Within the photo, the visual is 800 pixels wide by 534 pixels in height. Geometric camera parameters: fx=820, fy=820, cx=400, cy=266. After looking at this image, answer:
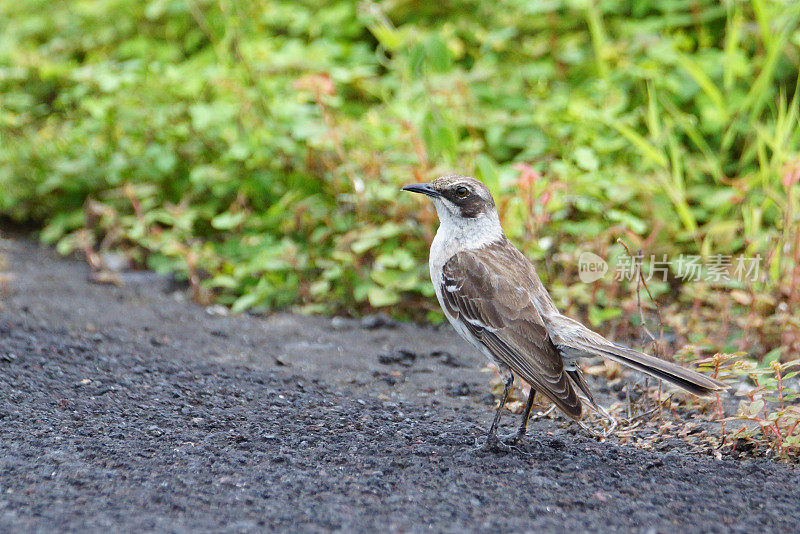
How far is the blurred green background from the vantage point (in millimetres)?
5961

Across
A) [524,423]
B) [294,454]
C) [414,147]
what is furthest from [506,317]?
[414,147]

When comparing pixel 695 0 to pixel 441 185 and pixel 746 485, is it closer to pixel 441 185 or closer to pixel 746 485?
pixel 441 185

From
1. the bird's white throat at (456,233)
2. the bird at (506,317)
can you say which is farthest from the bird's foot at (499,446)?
the bird's white throat at (456,233)

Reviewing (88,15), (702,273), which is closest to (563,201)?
(702,273)

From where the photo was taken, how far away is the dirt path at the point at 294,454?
311 centimetres

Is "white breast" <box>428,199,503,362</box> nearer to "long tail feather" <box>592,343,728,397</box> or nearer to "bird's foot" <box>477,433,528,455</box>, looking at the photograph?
"bird's foot" <box>477,433,528,455</box>

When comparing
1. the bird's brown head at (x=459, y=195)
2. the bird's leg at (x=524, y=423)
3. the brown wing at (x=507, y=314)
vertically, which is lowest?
the bird's leg at (x=524, y=423)

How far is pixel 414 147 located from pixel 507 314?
2478mm

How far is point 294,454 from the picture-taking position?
374cm

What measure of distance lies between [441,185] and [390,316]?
6.27 feet

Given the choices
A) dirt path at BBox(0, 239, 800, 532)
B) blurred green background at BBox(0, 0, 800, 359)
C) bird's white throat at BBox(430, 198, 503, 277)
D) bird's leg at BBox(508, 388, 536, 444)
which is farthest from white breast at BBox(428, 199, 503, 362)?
blurred green background at BBox(0, 0, 800, 359)

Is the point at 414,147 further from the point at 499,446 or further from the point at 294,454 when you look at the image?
the point at 294,454

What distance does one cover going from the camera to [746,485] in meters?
3.48

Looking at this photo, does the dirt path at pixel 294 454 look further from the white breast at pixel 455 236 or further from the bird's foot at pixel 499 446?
the white breast at pixel 455 236
